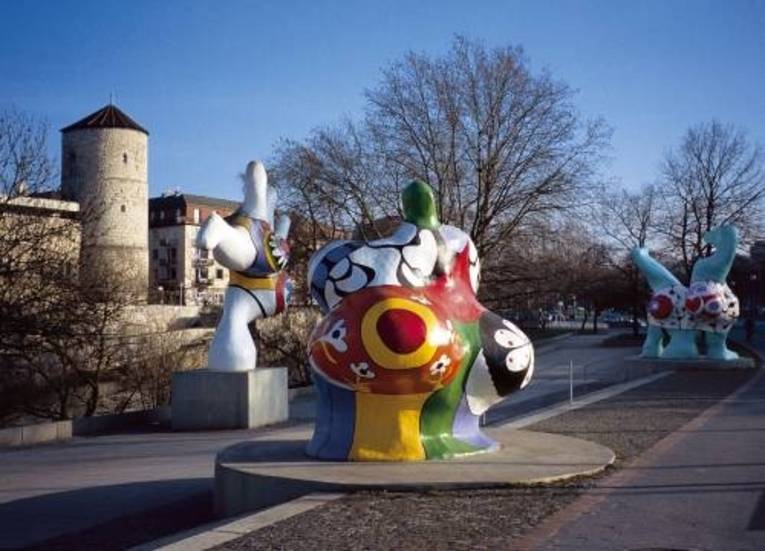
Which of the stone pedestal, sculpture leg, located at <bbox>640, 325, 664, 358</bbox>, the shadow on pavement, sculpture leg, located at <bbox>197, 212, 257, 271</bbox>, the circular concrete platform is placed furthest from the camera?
sculpture leg, located at <bbox>640, 325, 664, 358</bbox>

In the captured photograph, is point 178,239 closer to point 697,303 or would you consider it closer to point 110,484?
point 697,303

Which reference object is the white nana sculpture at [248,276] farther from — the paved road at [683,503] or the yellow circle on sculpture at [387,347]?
the paved road at [683,503]

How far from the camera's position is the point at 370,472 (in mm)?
8922

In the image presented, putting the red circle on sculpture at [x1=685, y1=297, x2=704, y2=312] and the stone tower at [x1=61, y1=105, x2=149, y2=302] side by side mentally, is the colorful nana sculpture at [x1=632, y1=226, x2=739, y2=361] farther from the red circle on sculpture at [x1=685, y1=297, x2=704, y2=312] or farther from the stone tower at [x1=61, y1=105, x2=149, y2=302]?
the stone tower at [x1=61, y1=105, x2=149, y2=302]

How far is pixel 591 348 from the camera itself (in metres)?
47.4

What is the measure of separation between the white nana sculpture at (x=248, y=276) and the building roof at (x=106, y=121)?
50.3m

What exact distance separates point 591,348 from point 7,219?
33536 millimetres

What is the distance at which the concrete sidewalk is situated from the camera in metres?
6.72

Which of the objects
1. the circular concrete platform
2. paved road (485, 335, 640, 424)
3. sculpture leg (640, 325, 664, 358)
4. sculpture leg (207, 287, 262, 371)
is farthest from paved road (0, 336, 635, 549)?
sculpture leg (640, 325, 664, 358)

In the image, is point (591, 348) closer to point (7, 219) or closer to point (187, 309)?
point (187, 309)

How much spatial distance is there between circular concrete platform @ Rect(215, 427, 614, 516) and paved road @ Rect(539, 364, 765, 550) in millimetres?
661

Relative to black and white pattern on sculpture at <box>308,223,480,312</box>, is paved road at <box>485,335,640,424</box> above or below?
below

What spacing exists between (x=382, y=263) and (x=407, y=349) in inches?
42.4

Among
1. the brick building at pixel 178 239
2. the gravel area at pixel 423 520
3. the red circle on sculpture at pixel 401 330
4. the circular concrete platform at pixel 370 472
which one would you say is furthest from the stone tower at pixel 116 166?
the gravel area at pixel 423 520
